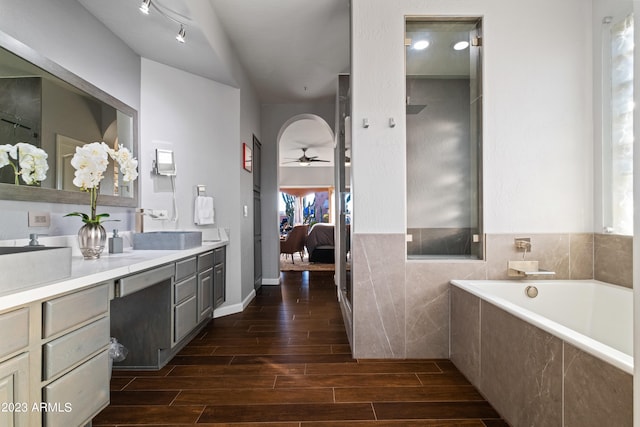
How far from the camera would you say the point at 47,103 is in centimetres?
189

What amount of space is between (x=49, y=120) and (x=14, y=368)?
1439mm

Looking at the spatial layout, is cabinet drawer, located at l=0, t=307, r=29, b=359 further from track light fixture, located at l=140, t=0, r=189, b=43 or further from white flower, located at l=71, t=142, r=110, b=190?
track light fixture, located at l=140, t=0, r=189, b=43

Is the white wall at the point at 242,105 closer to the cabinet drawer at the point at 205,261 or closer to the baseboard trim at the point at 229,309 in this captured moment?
the baseboard trim at the point at 229,309

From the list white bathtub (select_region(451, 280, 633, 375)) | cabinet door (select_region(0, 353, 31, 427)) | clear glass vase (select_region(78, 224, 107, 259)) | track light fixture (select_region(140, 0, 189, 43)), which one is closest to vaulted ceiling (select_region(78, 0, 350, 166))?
track light fixture (select_region(140, 0, 189, 43))

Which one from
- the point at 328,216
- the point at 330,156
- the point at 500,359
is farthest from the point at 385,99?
the point at 328,216

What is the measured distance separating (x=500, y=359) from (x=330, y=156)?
8701 mm

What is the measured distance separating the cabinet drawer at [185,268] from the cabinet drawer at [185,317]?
197mm

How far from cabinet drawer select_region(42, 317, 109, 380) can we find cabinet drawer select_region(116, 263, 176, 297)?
0.17 m

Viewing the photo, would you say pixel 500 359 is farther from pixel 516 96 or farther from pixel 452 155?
pixel 516 96

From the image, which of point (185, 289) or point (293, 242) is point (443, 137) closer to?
point (185, 289)

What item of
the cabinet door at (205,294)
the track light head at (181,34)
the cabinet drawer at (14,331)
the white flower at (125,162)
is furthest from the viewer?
the cabinet door at (205,294)

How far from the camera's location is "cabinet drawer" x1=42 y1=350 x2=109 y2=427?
1197 mm

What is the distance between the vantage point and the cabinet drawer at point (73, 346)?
3.89 feet

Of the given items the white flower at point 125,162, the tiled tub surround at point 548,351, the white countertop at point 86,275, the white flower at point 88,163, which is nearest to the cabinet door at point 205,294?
the white countertop at point 86,275
